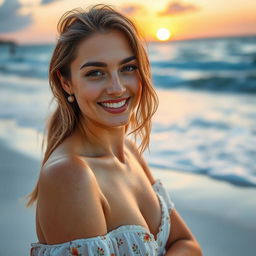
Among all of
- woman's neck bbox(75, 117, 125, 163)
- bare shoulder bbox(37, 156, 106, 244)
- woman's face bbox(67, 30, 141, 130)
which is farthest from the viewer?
woman's neck bbox(75, 117, 125, 163)

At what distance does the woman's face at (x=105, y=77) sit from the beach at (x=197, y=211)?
5.89ft

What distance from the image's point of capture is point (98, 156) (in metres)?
2.28

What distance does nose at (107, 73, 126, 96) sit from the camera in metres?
2.13

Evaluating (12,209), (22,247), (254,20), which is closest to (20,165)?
(12,209)

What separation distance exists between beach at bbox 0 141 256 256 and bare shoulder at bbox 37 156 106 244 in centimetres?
182

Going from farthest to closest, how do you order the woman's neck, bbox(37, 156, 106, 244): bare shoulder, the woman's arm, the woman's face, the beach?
1. the beach
2. the woman's arm
3. the woman's neck
4. the woman's face
5. bbox(37, 156, 106, 244): bare shoulder

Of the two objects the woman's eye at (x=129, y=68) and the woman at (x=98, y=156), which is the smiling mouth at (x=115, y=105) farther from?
the woman's eye at (x=129, y=68)

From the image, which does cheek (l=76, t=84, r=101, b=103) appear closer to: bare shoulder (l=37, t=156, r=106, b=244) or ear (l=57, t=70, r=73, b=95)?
ear (l=57, t=70, r=73, b=95)

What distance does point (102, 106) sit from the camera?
2.19m

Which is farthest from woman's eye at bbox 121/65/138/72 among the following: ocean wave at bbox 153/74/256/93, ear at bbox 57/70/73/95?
ocean wave at bbox 153/74/256/93

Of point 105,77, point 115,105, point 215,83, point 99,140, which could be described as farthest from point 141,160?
point 215,83

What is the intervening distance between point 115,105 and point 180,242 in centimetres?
86

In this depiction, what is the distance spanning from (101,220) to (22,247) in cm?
193

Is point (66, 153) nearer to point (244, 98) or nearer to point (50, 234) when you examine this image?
point (50, 234)
